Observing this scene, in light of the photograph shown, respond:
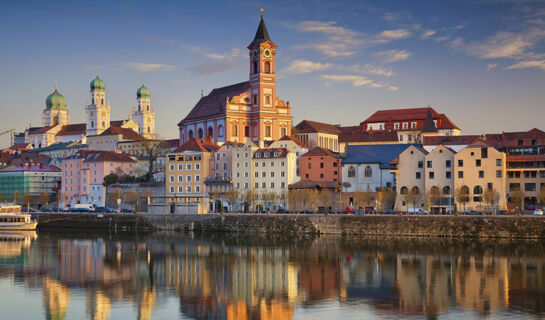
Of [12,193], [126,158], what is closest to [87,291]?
[126,158]

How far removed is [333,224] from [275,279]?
29860 mm

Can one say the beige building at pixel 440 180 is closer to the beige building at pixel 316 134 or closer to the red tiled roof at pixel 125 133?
the beige building at pixel 316 134

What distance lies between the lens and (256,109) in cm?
12344

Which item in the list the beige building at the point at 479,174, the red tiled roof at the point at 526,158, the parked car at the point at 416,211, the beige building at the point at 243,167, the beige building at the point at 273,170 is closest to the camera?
the parked car at the point at 416,211

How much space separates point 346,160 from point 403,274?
154 feet

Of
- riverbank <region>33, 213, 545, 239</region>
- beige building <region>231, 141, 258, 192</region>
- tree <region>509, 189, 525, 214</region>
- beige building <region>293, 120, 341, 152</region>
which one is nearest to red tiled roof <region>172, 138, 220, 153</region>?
beige building <region>231, 141, 258, 192</region>

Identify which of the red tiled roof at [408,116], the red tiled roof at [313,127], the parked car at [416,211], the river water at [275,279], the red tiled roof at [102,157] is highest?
the red tiled roof at [408,116]

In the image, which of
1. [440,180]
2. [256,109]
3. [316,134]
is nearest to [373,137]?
[316,134]

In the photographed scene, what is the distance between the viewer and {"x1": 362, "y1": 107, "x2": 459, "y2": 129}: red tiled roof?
458 feet

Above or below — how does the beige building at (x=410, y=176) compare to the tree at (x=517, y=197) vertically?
above

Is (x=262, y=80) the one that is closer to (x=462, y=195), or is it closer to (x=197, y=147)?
(x=197, y=147)

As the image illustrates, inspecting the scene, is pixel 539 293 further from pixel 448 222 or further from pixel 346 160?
pixel 346 160

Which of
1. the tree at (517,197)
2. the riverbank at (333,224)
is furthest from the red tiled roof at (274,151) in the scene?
the tree at (517,197)

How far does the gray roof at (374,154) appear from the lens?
93.9m
